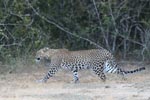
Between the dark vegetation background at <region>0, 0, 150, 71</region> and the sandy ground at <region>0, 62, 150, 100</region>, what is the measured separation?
1.67 meters

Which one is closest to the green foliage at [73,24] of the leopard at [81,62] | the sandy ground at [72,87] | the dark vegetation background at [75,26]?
the dark vegetation background at [75,26]

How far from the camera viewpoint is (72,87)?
12.1 meters

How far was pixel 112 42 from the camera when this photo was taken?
16953 millimetres

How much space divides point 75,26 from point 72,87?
16.2 feet

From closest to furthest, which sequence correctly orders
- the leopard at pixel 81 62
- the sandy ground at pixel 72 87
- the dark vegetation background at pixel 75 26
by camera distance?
the sandy ground at pixel 72 87, the leopard at pixel 81 62, the dark vegetation background at pixel 75 26

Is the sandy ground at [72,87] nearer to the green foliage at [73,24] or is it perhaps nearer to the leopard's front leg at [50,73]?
the leopard's front leg at [50,73]

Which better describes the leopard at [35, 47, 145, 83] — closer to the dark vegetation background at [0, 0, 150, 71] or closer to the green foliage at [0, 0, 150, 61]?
the dark vegetation background at [0, 0, 150, 71]

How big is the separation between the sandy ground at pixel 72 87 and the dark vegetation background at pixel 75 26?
5.48ft

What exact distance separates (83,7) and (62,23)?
84 centimetres

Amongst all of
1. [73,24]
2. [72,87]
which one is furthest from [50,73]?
[73,24]

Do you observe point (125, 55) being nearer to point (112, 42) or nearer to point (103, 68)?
point (112, 42)

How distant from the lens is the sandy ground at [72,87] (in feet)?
35.1

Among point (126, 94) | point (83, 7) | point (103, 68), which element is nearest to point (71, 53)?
point (103, 68)

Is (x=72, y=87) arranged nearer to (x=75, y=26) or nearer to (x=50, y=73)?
(x=50, y=73)
